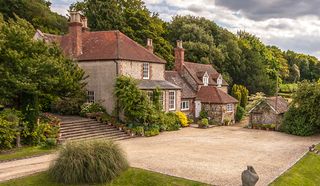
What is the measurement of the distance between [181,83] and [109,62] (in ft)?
40.1

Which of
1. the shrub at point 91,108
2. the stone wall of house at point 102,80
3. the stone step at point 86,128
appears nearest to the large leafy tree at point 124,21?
the stone wall of house at point 102,80

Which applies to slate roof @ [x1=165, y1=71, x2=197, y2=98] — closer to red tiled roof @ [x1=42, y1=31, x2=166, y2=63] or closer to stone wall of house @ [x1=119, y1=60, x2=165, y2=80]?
stone wall of house @ [x1=119, y1=60, x2=165, y2=80]

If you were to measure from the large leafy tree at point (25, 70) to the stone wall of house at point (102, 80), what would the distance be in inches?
251

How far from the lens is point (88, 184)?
12781 mm

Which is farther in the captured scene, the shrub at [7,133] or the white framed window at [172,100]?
the white framed window at [172,100]

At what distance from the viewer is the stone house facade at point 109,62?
27.9 m

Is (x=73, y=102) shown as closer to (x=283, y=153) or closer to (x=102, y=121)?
(x=102, y=121)

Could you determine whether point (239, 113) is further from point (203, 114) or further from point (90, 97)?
point (90, 97)

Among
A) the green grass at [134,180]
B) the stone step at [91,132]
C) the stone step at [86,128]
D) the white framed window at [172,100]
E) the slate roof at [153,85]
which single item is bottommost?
the green grass at [134,180]

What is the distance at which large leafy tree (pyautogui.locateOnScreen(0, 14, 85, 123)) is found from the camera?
1894 cm

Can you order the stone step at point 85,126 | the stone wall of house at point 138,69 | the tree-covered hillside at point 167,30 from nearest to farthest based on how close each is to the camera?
the stone step at point 85,126 → the stone wall of house at point 138,69 → the tree-covered hillside at point 167,30

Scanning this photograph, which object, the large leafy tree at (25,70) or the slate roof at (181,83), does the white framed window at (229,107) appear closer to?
the slate roof at (181,83)

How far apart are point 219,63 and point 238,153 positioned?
38.4 metres

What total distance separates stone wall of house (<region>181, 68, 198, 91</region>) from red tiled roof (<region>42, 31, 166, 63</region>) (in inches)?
308
